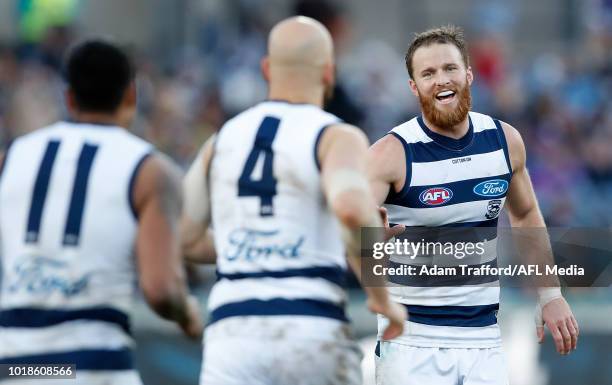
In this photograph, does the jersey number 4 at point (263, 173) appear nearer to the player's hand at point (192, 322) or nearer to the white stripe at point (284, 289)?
the white stripe at point (284, 289)

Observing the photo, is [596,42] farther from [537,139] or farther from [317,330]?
[317,330]

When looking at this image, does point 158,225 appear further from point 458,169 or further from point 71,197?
point 458,169

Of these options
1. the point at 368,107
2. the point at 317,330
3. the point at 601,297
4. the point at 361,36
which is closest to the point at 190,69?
the point at 368,107

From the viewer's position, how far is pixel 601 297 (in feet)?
40.8

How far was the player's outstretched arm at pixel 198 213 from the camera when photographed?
625 cm

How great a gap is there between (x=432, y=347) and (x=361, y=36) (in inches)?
551

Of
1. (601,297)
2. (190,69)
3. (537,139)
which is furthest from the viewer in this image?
(190,69)

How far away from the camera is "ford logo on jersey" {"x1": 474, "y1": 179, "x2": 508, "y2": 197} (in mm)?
6770

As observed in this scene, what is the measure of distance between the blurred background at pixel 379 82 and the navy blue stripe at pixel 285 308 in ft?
16.5

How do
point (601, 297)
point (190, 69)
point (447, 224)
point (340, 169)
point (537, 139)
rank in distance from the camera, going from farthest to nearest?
point (190, 69)
point (537, 139)
point (601, 297)
point (447, 224)
point (340, 169)

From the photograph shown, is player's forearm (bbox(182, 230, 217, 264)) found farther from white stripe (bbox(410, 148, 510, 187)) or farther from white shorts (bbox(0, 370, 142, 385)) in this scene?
white stripe (bbox(410, 148, 510, 187))

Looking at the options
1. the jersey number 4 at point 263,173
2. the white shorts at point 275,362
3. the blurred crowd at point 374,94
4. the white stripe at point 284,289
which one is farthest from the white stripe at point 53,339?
the blurred crowd at point 374,94

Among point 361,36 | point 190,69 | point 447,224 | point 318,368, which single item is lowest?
point 318,368

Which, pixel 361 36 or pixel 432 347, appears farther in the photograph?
pixel 361 36
